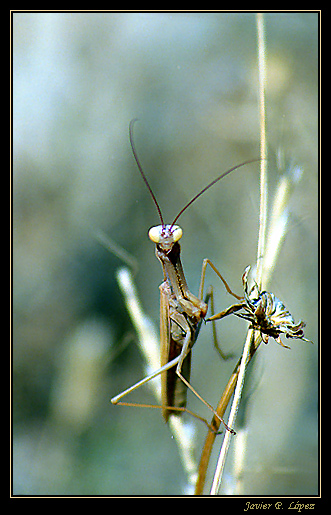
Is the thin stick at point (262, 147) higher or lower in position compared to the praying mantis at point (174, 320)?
higher

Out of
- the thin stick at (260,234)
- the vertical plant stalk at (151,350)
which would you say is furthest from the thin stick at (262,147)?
the vertical plant stalk at (151,350)

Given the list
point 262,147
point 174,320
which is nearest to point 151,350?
point 174,320

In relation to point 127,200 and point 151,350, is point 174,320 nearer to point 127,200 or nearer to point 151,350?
point 151,350

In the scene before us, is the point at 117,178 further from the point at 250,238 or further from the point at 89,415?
the point at 89,415

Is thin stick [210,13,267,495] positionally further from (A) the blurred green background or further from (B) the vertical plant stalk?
(B) the vertical plant stalk

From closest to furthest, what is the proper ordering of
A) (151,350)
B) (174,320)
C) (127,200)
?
(174,320), (151,350), (127,200)

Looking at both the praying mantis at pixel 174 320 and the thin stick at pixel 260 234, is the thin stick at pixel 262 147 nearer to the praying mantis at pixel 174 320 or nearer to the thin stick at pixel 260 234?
the thin stick at pixel 260 234
